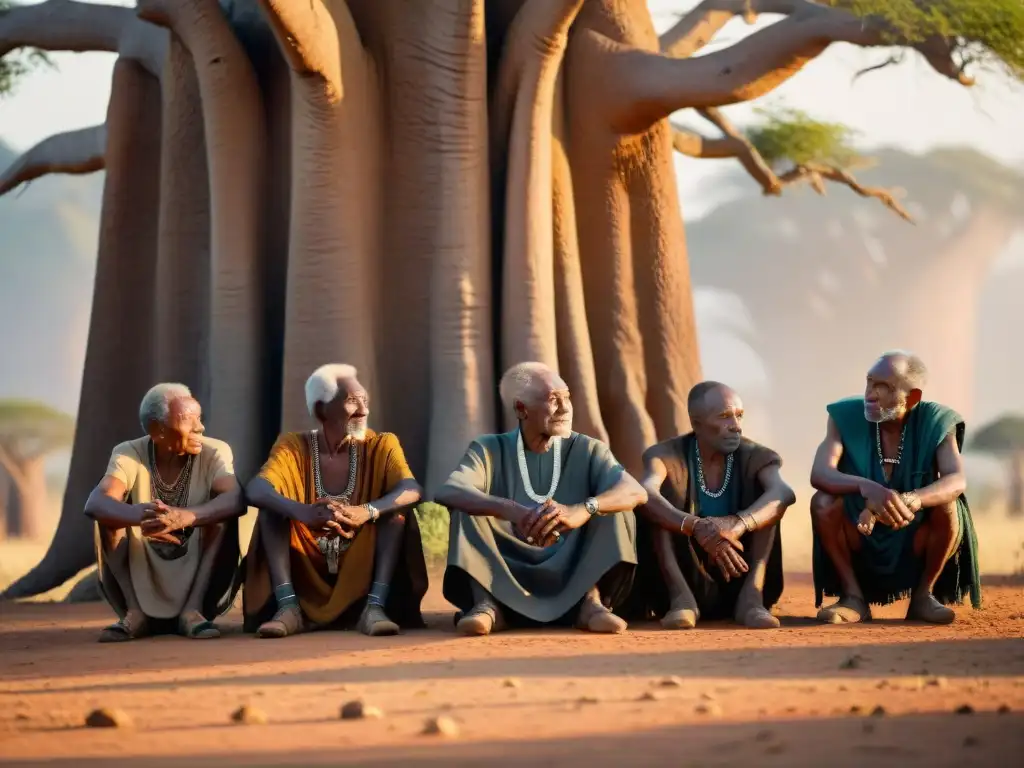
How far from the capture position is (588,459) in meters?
7.34

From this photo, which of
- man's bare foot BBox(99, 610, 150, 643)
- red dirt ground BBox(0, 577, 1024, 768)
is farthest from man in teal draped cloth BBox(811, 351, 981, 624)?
man's bare foot BBox(99, 610, 150, 643)

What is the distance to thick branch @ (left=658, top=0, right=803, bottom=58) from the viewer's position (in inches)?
518

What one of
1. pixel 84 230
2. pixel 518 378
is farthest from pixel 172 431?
pixel 84 230

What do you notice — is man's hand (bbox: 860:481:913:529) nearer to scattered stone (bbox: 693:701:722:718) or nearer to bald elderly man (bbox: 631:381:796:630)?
bald elderly man (bbox: 631:381:796:630)

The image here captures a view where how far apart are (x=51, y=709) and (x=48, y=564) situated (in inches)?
256

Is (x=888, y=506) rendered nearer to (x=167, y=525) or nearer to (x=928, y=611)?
(x=928, y=611)

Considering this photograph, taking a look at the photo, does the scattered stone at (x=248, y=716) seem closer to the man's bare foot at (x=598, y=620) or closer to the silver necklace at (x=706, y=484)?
the man's bare foot at (x=598, y=620)

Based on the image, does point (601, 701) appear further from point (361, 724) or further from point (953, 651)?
point (953, 651)

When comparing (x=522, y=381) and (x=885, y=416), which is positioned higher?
(x=522, y=381)

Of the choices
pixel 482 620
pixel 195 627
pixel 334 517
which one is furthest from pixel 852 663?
pixel 195 627

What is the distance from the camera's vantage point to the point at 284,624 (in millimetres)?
7023

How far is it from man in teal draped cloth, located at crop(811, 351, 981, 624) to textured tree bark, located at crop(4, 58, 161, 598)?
19.3 ft

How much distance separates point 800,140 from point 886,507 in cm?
1003

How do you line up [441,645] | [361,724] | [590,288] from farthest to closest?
Answer: 1. [590,288]
2. [441,645]
3. [361,724]
